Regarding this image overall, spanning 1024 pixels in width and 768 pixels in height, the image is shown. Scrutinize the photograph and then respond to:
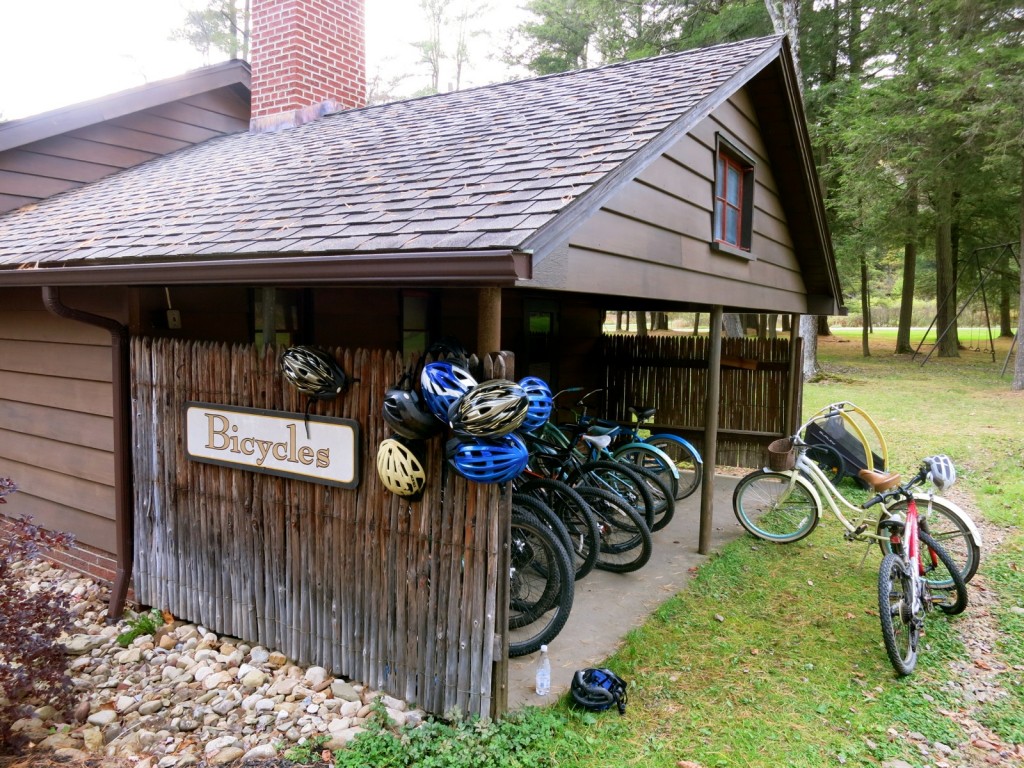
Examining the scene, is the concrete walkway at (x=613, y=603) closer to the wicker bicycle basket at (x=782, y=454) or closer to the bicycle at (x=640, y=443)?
the bicycle at (x=640, y=443)

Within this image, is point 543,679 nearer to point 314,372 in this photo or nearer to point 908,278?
point 314,372

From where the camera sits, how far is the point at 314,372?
3449mm

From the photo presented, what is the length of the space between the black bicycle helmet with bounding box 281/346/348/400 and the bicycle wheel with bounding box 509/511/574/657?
4.30ft

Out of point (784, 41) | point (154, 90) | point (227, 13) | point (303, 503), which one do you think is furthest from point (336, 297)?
point (227, 13)

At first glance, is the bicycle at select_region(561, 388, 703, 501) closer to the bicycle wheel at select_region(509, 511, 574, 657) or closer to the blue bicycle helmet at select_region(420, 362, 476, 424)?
the bicycle wheel at select_region(509, 511, 574, 657)

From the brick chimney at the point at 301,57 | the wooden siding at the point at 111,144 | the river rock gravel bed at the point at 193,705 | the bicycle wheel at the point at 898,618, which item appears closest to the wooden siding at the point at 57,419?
the river rock gravel bed at the point at 193,705

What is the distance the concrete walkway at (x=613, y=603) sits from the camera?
3812 millimetres

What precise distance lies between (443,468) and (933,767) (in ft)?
8.63

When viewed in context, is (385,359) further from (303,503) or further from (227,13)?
(227,13)

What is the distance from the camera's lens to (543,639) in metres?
3.93

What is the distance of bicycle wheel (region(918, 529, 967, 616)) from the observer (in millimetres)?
4266

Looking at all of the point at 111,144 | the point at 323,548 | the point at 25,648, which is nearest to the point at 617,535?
the point at 323,548

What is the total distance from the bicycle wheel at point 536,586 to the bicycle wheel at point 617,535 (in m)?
0.94

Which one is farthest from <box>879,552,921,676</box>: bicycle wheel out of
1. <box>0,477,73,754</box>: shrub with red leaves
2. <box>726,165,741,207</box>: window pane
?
<box>0,477,73,754</box>: shrub with red leaves
